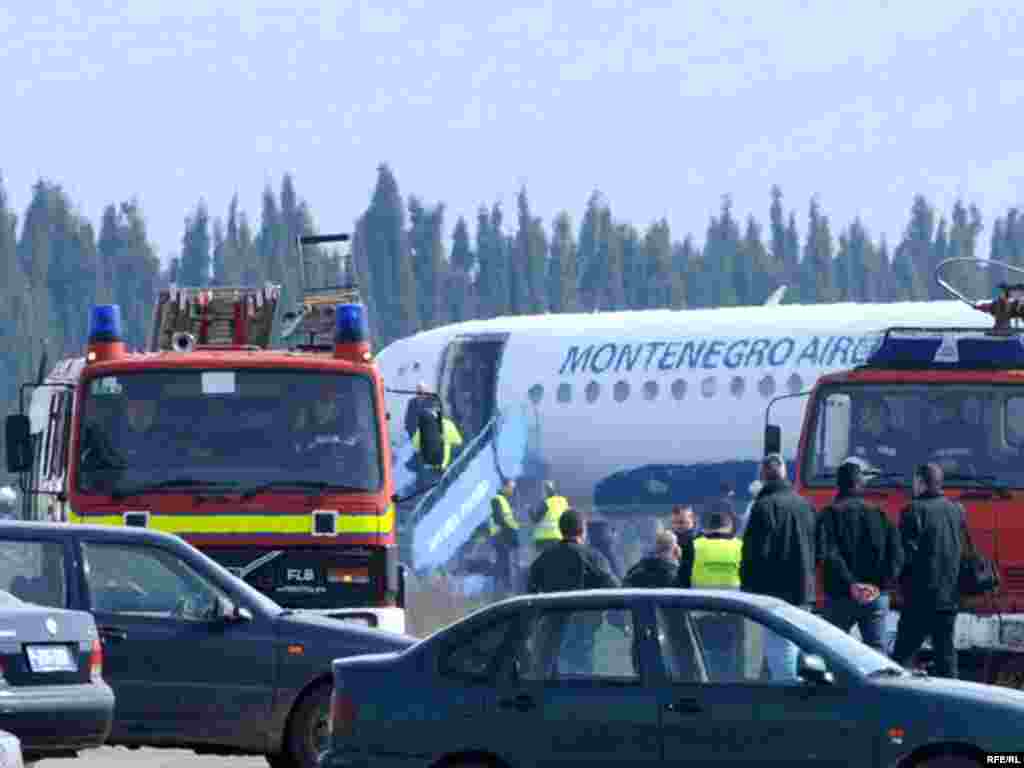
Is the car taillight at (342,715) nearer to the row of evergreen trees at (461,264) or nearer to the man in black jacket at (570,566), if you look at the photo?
the man in black jacket at (570,566)

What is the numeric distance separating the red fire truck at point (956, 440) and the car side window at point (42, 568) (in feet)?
21.1

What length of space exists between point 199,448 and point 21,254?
145 metres

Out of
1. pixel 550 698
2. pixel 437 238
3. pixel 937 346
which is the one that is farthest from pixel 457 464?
pixel 437 238

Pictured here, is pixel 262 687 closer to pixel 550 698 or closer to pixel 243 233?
pixel 550 698

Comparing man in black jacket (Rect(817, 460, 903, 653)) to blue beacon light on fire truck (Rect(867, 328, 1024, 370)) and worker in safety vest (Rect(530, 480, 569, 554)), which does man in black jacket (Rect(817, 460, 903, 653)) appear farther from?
worker in safety vest (Rect(530, 480, 569, 554))

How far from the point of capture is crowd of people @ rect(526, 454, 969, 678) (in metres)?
22.3

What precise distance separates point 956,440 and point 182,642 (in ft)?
21.7

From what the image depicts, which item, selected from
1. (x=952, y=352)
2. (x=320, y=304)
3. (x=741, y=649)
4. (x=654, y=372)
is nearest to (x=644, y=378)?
(x=654, y=372)

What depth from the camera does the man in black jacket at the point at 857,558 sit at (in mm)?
22562

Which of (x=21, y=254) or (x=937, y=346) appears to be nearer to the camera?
(x=937, y=346)

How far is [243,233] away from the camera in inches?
6580

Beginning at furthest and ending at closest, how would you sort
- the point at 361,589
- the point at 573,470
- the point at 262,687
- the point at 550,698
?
1. the point at 573,470
2. the point at 361,589
3. the point at 262,687
4. the point at 550,698

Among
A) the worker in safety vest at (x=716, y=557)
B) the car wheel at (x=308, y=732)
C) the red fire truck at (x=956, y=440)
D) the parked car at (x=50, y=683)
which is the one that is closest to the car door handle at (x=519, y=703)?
the parked car at (x=50, y=683)

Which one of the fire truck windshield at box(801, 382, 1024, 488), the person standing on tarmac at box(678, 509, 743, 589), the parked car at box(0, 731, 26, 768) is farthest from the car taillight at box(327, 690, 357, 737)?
the fire truck windshield at box(801, 382, 1024, 488)
